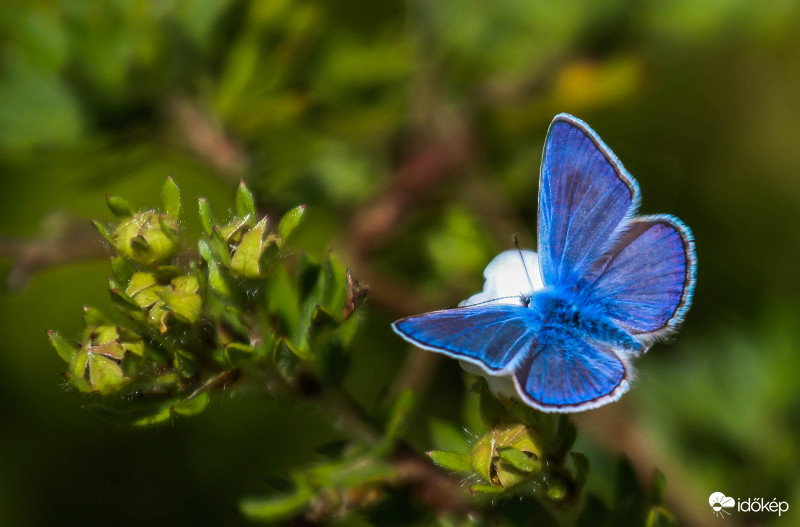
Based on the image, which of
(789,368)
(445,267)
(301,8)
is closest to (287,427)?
(445,267)

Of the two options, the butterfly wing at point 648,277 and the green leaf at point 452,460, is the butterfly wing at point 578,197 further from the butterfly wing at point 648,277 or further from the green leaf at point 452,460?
the green leaf at point 452,460

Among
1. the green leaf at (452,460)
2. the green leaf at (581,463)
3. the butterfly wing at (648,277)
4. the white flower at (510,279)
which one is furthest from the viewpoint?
the white flower at (510,279)

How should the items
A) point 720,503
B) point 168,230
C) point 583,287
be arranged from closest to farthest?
point 168,230
point 583,287
point 720,503

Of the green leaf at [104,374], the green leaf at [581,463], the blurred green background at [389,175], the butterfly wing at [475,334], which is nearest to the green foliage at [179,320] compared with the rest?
the green leaf at [104,374]

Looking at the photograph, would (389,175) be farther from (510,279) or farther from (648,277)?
(648,277)

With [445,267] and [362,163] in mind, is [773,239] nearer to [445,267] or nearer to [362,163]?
[445,267]

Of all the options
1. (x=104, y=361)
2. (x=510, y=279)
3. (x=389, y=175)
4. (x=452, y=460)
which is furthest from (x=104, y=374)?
(x=389, y=175)
